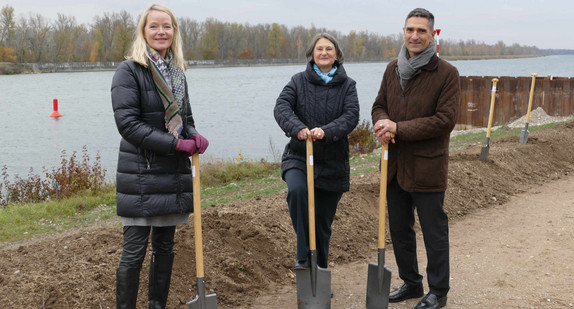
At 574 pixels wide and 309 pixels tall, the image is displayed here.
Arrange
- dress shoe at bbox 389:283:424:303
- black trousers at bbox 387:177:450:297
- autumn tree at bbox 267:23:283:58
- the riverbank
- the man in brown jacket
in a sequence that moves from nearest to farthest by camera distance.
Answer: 1. the man in brown jacket
2. black trousers at bbox 387:177:450:297
3. dress shoe at bbox 389:283:424:303
4. the riverbank
5. autumn tree at bbox 267:23:283:58

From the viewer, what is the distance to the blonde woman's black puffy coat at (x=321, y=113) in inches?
180

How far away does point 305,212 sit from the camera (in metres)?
4.62

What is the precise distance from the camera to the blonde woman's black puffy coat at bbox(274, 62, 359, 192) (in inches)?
180

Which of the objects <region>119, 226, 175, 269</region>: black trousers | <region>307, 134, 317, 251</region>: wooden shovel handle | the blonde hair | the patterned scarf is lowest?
<region>119, 226, 175, 269</region>: black trousers

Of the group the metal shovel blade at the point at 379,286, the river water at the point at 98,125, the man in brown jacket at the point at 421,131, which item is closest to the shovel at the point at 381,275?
the metal shovel blade at the point at 379,286

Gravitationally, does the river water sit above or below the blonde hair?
below

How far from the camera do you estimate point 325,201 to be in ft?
15.6

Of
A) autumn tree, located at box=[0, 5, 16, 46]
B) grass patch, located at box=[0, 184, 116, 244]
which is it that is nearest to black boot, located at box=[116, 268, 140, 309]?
grass patch, located at box=[0, 184, 116, 244]

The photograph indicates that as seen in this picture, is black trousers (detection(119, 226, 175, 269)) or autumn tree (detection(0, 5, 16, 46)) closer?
black trousers (detection(119, 226, 175, 269))

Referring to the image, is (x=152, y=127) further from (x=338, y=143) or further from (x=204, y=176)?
(x=204, y=176)

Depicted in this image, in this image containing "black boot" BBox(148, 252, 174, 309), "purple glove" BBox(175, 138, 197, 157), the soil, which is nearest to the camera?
"purple glove" BBox(175, 138, 197, 157)

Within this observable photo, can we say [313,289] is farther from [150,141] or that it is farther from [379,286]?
[150,141]

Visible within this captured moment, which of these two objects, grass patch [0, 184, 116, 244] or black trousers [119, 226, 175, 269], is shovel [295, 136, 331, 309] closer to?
black trousers [119, 226, 175, 269]

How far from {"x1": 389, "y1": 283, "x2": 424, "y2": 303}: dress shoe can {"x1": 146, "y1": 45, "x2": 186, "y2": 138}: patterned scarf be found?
7.67 ft
